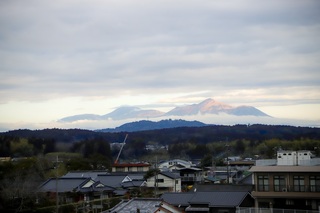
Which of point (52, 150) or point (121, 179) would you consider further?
point (52, 150)

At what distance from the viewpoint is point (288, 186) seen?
23156mm

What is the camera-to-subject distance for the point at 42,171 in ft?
160

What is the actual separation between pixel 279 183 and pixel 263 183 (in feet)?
2.90

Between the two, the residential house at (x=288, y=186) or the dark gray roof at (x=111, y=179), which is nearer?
the residential house at (x=288, y=186)

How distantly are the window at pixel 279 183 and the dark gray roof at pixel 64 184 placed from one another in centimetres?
2140

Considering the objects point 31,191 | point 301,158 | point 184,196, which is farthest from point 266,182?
point 31,191

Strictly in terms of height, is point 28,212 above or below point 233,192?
below

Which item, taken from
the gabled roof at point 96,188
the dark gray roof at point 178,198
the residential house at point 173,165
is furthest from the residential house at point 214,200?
the residential house at point 173,165

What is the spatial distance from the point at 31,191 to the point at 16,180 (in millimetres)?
1914

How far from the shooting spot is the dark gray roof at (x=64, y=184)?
131 feet

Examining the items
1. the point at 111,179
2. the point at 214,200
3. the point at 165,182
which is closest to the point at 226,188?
the point at 214,200

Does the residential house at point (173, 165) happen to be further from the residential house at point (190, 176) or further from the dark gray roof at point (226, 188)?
the dark gray roof at point (226, 188)

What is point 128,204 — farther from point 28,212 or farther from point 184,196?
point 28,212

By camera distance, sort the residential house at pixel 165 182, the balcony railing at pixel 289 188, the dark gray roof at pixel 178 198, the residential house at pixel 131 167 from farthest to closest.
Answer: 1. the residential house at pixel 131 167
2. the residential house at pixel 165 182
3. the dark gray roof at pixel 178 198
4. the balcony railing at pixel 289 188
